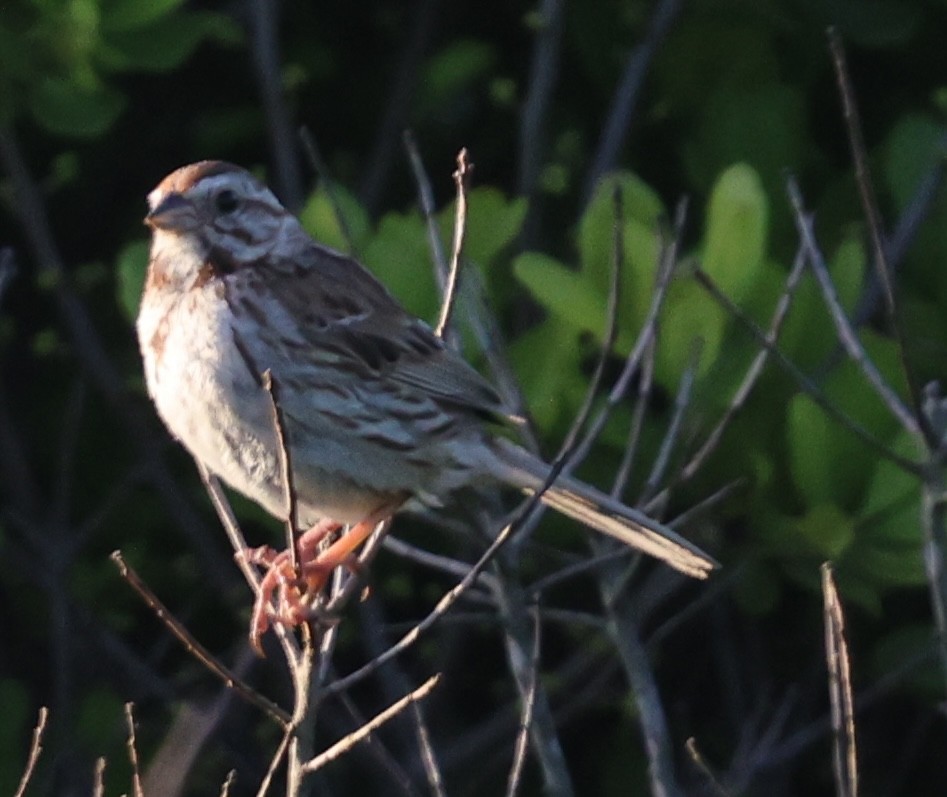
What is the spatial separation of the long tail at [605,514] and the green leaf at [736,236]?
0.64 m

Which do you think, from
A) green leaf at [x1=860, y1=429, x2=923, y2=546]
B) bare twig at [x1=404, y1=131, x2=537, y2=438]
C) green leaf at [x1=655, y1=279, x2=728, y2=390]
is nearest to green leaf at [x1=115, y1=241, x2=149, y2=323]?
bare twig at [x1=404, y1=131, x2=537, y2=438]

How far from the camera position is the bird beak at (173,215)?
12.0ft

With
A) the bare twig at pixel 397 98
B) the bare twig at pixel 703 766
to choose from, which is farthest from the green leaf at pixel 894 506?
the bare twig at pixel 397 98

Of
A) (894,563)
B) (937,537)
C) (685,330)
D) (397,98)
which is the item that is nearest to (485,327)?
(685,330)

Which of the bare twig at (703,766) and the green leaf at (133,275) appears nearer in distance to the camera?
the bare twig at (703,766)

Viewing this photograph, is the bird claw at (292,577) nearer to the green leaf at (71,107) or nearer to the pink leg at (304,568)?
the pink leg at (304,568)

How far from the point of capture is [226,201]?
12.5 ft

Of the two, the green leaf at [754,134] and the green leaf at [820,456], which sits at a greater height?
the green leaf at [754,134]

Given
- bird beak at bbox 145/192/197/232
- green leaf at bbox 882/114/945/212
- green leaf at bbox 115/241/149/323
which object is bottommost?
green leaf at bbox 882/114/945/212

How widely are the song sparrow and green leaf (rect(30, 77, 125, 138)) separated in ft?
3.04

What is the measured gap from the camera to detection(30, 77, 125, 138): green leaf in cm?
472

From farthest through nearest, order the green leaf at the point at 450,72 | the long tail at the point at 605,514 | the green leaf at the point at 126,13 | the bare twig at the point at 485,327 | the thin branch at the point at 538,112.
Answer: the green leaf at the point at 450,72 < the thin branch at the point at 538,112 < the green leaf at the point at 126,13 < the long tail at the point at 605,514 < the bare twig at the point at 485,327

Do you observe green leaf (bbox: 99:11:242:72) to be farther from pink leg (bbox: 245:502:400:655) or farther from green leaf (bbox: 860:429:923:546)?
green leaf (bbox: 860:429:923:546)

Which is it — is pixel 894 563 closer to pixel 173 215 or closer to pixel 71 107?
pixel 173 215
